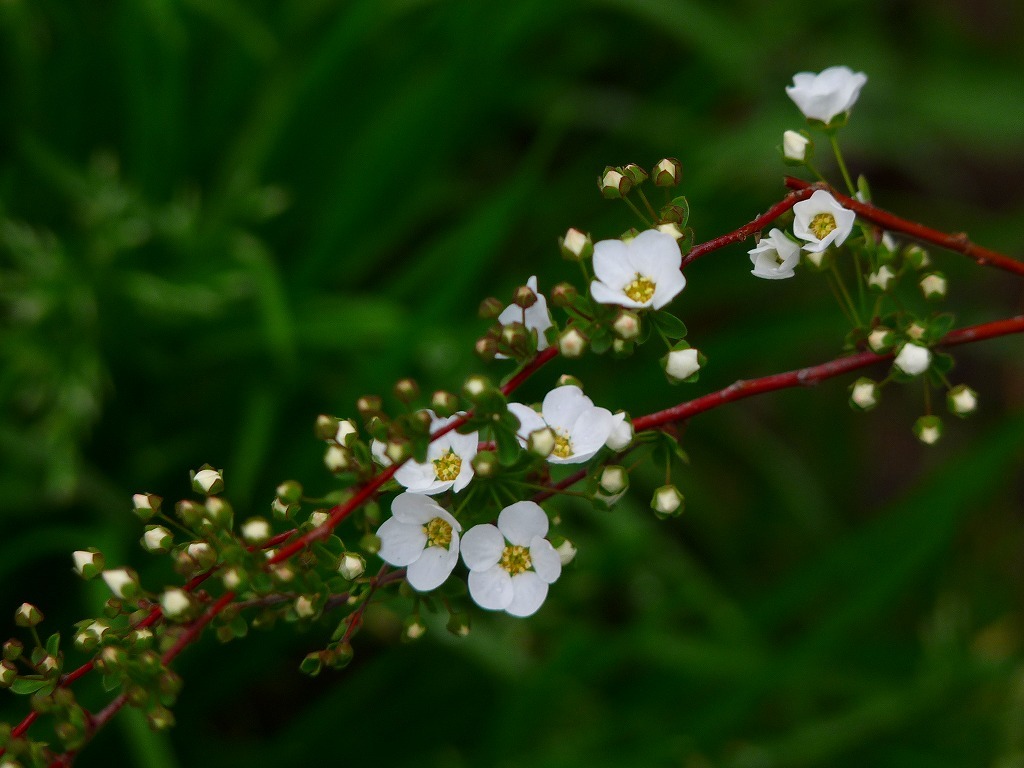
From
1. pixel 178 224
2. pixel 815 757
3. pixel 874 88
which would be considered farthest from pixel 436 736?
pixel 874 88

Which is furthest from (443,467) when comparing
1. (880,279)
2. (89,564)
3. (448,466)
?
(880,279)

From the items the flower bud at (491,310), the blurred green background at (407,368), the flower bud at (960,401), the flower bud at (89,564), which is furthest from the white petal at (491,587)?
the blurred green background at (407,368)

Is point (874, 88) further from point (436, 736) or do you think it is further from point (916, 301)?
point (436, 736)

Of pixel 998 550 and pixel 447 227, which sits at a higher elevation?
pixel 447 227

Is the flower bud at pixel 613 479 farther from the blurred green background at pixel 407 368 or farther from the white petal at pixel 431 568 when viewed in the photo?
the blurred green background at pixel 407 368

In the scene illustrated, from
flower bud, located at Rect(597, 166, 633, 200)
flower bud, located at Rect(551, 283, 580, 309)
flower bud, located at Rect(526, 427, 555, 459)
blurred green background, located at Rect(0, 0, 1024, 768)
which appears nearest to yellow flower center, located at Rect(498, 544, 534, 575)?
flower bud, located at Rect(526, 427, 555, 459)

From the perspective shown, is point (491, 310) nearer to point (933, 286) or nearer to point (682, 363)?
point (682, 363)

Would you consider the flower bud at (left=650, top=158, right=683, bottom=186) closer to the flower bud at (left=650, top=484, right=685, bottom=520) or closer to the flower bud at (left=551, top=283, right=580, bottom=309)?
the flower bud at (left=551, top=283, right=580, bottom=309)
